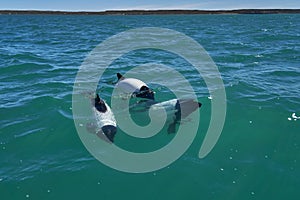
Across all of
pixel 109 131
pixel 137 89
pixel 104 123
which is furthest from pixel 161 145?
pixel 137 89

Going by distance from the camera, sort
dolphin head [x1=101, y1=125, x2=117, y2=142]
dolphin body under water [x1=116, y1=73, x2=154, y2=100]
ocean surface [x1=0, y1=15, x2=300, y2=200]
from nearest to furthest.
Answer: ocean surface [x1=0, y1=15, x2=300, y2=200], dolphin head [x1=101, y1=125, x2=117, y2=142], dolphin body under water [x1=116, y1=73, x2=154, y2=100]

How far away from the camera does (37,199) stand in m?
7.82

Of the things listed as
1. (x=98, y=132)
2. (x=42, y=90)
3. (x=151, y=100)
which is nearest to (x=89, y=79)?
(x=42, y=90)

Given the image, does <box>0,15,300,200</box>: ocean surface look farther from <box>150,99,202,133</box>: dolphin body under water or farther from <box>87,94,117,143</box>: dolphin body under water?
<box>150,99,202,133</box>: dolphin body under water

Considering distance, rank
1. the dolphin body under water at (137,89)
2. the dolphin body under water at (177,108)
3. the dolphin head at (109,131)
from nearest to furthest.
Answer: the dolphin head at (109,131)
the dolphin body under water at (177,108)
the dolphin body under water at (137,89)

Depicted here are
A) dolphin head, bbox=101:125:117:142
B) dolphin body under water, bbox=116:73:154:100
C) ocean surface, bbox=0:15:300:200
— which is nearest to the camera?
ocean surface, bbox=0:15:300:200

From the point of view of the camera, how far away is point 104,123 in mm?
10805

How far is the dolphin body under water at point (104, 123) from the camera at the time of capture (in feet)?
34.1

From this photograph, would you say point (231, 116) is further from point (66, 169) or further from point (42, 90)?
point (42, 90)

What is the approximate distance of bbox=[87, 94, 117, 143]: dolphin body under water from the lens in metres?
10.4

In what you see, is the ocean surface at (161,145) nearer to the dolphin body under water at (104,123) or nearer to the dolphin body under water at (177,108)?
the dolphin body under water at (104,123)

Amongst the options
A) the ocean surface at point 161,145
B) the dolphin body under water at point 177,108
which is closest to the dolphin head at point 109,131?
the ocean surface at point 161,145

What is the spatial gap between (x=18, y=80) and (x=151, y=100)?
26.4 ft

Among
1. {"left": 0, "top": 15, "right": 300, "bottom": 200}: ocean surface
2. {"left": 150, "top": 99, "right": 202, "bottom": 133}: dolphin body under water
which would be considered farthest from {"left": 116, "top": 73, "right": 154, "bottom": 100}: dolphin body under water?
{"left": 150, "top": 99, "right": 202, "bottom": 133}: dolphin body under water
